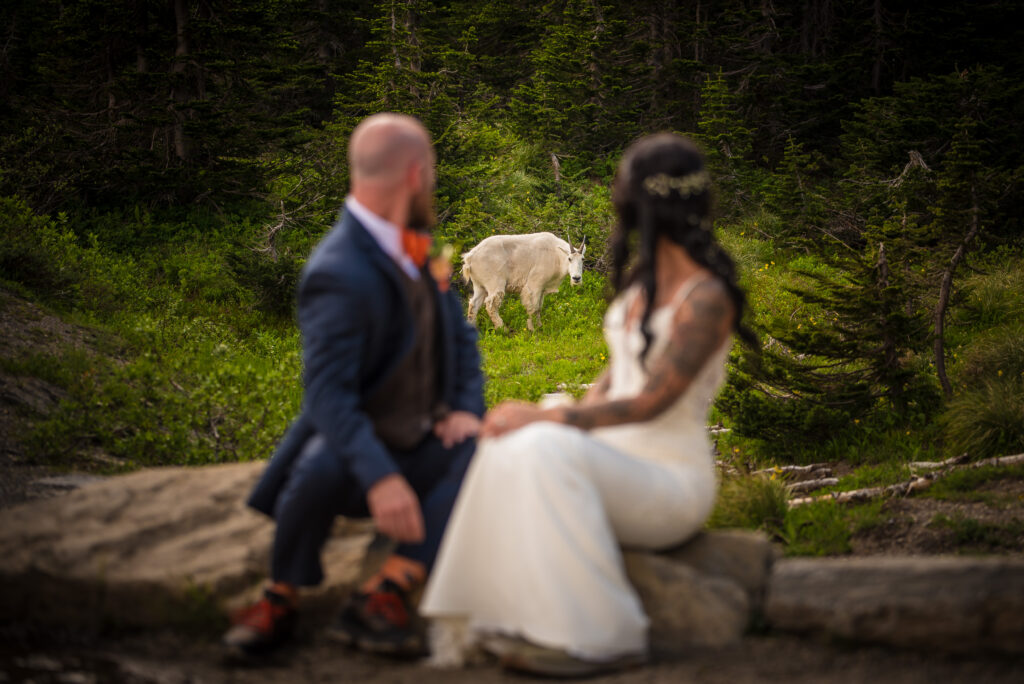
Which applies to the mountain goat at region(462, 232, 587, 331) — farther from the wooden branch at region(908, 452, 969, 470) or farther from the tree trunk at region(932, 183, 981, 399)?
the wooden branch at region(908, 452, 969, 470)

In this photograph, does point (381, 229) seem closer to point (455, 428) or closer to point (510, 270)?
point (455, 428)

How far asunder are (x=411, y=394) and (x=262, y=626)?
97 cm

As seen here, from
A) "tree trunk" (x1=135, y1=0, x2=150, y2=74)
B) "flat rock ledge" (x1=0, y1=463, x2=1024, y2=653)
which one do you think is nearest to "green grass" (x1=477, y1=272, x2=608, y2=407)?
"flat rock ledge" (x1=0, y1=463, x2=1024, y2=653)

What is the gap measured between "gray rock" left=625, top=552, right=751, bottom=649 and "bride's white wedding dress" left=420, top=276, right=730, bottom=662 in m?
0.16

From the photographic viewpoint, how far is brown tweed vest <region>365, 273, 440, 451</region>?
2.98 metres

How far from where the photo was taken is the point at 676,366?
276cm

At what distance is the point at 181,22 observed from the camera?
1775cm

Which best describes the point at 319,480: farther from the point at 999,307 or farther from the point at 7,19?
the point at 7,19

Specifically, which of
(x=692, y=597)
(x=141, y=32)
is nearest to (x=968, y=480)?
(x=692, y=597)

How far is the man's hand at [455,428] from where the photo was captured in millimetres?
3096

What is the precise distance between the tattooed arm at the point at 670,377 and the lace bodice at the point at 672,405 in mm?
67

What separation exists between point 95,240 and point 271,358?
6.73 m

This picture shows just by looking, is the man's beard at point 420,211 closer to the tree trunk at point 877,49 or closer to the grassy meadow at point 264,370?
the grassy meadow at point 264,370

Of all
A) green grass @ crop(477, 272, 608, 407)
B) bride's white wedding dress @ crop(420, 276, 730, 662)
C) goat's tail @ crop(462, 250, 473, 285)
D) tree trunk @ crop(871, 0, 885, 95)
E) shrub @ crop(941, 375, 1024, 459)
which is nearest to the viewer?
bride's white wedding dress @ crop(420, 276, 730, 662)
